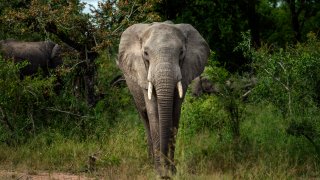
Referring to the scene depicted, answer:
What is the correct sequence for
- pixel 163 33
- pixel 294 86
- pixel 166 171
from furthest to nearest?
pixel 294 86, pixel 163 33, pixel 166 171

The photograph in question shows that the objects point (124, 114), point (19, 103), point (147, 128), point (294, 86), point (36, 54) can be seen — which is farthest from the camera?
point (36, 54)

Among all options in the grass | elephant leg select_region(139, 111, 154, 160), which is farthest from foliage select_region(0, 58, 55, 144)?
elephant leg select_region(139, 111, 154, 160)

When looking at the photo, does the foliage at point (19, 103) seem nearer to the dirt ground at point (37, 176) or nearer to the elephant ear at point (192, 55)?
the dirt ground at point (37, 176)

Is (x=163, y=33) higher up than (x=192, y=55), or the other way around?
(x=163, y=33)

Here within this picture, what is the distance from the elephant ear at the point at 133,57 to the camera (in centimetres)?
829

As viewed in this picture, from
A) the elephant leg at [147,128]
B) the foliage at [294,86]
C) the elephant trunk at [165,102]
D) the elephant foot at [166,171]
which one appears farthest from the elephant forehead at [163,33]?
the foliage at [294,86]

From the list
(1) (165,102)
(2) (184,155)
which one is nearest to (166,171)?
(1) (165,102)

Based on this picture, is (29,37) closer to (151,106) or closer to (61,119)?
(61,119)

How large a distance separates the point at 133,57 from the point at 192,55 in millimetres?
886

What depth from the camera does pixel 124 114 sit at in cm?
1302

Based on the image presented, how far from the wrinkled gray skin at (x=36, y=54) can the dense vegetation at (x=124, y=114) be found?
527 mm

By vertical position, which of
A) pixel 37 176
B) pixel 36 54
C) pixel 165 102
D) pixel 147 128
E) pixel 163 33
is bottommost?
pixel 37 176

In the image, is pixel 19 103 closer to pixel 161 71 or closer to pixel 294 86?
pixel 161 71

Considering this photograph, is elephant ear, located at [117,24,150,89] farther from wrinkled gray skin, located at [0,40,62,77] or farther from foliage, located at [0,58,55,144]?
wrinkled gray skin, located at [0,40,62,77]
